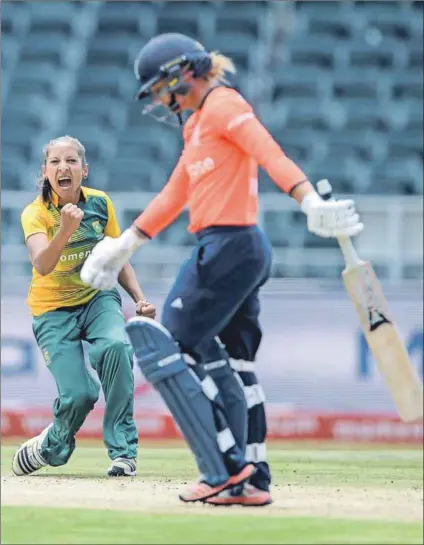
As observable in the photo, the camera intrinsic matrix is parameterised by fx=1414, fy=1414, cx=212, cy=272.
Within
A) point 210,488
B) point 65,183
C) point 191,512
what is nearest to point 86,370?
point 65,183

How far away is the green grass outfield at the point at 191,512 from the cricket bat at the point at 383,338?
0.44 m

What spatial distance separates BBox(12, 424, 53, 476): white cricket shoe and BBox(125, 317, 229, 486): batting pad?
1816 mm

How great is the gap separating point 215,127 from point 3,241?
34.8ft

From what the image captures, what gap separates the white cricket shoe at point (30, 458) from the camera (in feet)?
24.0

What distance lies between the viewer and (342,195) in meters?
16.2

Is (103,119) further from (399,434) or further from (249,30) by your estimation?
(399,434)

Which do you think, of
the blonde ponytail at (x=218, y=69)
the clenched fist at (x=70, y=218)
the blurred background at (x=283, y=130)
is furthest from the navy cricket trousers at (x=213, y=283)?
the blurred background at (x=283, y=130)

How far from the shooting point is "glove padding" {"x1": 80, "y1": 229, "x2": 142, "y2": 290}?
18.7 feet

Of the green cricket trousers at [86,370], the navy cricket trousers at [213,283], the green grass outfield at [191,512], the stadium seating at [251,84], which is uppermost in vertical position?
the stadium seating at [251,84]

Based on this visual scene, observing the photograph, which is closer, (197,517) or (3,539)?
(3,539)

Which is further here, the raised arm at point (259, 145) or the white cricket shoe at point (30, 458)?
the white cricket shoe at point (30, 458)

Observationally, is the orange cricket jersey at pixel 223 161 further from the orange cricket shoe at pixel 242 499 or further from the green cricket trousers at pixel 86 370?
the green cricket trousers at pixel 86 370

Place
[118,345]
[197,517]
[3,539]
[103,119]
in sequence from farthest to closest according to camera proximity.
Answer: [103,119] < [118,345] < [197,517] < [3,539]

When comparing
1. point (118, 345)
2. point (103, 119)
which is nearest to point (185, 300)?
point (118, 345)
